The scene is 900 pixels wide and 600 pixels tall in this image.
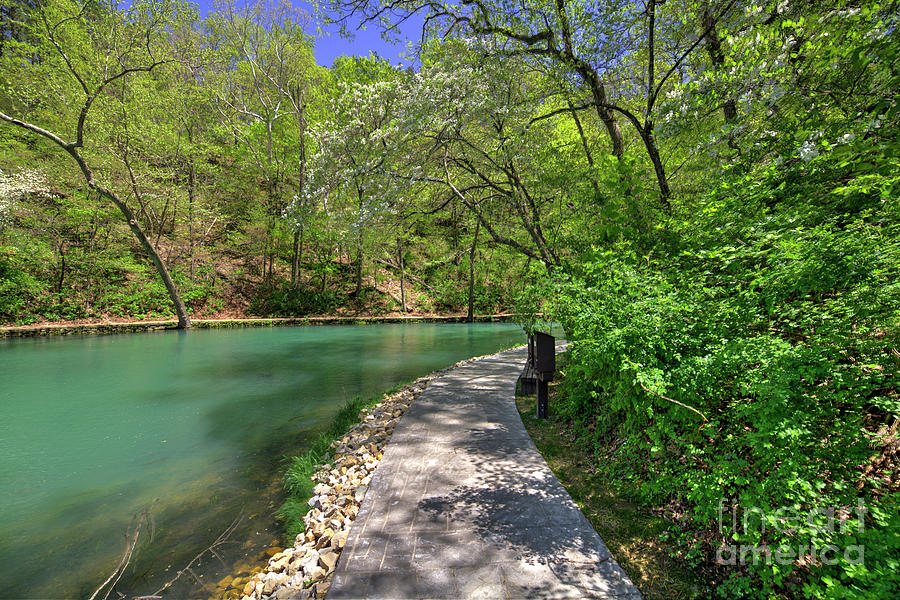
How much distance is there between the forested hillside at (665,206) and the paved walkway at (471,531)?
2.14ft

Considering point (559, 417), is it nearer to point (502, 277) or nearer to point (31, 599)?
point (31, 599)

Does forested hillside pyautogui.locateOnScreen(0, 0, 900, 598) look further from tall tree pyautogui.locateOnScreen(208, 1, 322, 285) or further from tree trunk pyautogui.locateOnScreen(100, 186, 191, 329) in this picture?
tall tree pyautogui.locateOnScreen(208, 1, 322, 285)

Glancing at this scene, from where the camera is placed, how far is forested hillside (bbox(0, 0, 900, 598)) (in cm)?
182

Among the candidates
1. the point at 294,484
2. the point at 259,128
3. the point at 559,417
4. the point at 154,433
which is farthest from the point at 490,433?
the point at 259,128

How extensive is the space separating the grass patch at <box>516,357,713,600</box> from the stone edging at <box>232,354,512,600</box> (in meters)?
1.89

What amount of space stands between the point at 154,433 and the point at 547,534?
6.15 meters

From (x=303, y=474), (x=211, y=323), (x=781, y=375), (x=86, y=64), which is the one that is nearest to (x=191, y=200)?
(x=86, y=64)

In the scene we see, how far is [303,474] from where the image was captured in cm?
407

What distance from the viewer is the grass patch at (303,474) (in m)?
3.37

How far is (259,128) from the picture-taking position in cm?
2502

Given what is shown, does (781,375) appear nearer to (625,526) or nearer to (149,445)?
(625,526)

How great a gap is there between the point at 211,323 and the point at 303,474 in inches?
728

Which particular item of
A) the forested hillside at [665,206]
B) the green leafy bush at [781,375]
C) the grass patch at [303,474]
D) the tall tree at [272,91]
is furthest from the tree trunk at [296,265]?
the green leafy bush at [781,375]

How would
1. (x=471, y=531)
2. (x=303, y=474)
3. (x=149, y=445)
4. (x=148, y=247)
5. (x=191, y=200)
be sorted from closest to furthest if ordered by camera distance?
(x=471, y=531) < (x=303, y=474) < (x=149, y=445) < (x=148, y=247) < (x=191, y=200)
